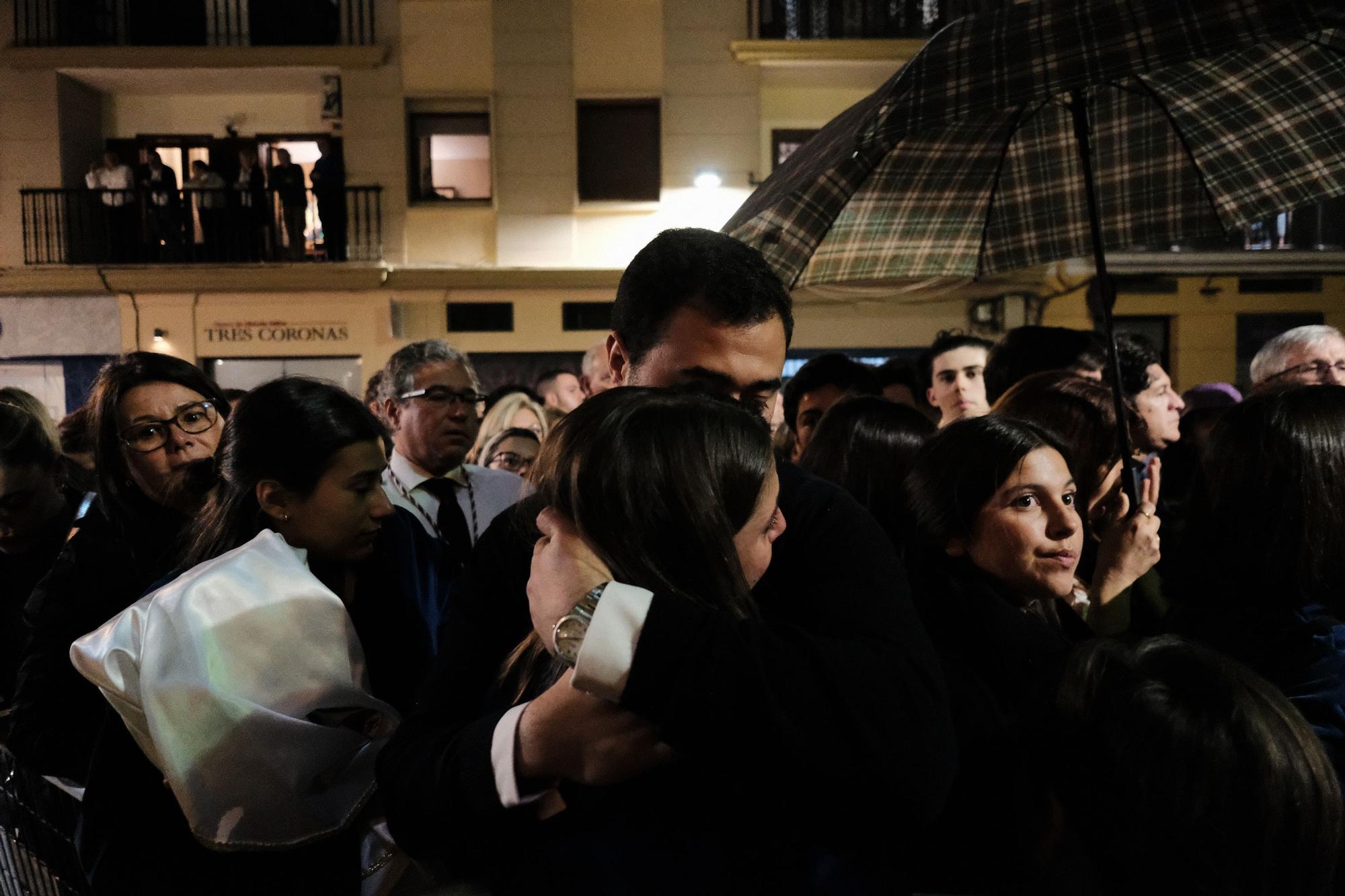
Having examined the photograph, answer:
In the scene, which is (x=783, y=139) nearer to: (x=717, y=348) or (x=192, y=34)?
(x=192, y=34)

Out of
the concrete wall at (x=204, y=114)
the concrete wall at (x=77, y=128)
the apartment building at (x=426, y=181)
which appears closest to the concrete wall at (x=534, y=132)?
the apartment building at (x=426, y=181)

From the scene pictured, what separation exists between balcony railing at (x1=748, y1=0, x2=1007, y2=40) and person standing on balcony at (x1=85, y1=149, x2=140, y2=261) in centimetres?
948

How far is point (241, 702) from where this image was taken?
5.58 ft

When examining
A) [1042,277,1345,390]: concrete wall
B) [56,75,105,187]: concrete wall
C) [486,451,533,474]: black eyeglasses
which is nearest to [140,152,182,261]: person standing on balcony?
[56,75,105,187]: concrete wall

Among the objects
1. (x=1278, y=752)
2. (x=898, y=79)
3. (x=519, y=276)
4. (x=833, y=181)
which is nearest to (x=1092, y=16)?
(x=898, y=79)

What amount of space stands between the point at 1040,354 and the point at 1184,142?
109 cm

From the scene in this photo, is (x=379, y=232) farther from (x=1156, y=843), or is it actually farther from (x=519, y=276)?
(x=1156, y=843)

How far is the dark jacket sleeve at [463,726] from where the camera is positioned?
129 centimetres

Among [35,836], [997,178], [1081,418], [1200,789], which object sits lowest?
[35,836]

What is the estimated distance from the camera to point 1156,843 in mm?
1402

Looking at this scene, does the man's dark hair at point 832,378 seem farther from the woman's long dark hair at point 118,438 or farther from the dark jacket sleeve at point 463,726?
the dark jacket sleeve at point 463,726

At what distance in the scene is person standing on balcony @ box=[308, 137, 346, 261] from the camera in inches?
605

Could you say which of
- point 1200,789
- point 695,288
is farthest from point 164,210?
point 1200,789

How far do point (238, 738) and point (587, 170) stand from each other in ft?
48.6
